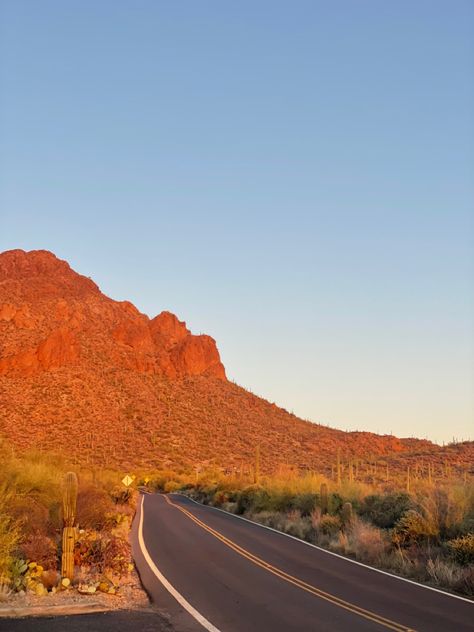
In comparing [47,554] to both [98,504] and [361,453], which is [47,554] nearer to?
[98,504]

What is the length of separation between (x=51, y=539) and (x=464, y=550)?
9.09 meters

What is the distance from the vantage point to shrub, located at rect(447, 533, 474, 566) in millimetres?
14008

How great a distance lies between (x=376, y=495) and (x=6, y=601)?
16.3 metres

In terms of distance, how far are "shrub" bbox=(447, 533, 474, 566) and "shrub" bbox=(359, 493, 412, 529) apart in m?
5.22

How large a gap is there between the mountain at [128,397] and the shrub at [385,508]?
116 feet

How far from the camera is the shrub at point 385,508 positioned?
67.7ft

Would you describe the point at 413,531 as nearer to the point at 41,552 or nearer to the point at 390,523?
the point at 390,523

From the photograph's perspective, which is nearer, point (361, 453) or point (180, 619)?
point (180, 619)

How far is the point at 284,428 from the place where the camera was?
89562mm

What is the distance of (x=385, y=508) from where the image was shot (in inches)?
867

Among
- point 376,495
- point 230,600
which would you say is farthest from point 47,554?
point 376,495

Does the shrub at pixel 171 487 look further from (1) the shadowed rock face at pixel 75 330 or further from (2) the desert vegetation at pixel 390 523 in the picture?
(2) the desert vegetation at pixel 390 523

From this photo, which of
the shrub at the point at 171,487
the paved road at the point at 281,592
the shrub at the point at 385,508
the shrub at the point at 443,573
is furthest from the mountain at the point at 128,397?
the shrub at the point at 443,573

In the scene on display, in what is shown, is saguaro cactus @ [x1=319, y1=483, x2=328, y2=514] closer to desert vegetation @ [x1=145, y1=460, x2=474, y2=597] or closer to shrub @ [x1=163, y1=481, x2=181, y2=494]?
desert vegetation @ [x1=145, y1=460, x2=474, y2=597]
